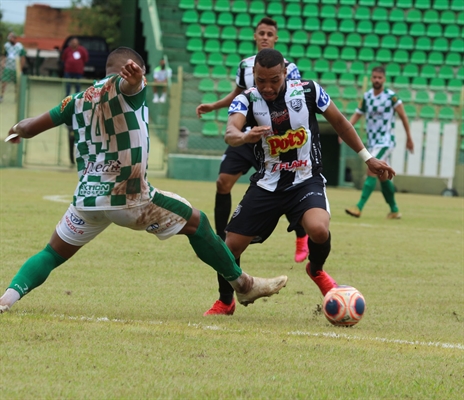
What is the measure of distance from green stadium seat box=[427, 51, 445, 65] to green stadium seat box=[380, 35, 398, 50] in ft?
3.58

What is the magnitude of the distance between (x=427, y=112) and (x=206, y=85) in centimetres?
595

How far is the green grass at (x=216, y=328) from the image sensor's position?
3766 mm

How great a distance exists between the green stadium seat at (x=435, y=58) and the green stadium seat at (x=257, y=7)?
5.21m

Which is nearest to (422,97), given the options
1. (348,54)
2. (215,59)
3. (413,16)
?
(348,54)

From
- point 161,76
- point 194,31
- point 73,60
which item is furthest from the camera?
point 194,31

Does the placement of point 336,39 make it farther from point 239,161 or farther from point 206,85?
point 239,161

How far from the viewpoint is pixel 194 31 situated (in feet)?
85.4

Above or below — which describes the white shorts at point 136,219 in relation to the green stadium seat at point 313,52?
below

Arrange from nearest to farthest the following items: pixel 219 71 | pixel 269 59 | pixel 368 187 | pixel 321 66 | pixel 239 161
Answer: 1. pixel 269 59
2. pixel 239 161
3. pixel 368 187
4. pixel 219 71
5. pixel 321 66

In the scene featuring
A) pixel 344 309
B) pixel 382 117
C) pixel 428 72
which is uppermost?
pixel 428 72

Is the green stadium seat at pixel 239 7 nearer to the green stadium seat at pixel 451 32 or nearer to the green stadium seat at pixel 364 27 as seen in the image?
the green stadium seat at pixel 364 27

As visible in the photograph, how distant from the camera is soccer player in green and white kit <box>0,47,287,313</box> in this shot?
5.00m

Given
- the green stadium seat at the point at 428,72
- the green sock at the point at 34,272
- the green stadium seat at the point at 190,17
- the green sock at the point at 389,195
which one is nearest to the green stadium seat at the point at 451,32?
the green stadium seat at the point at 428,72

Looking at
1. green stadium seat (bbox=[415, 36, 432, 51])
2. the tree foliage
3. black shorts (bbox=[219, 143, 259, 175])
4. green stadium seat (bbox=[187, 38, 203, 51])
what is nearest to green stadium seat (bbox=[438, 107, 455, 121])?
green stadium seat (bbox=[415, 36, 432, 51])
